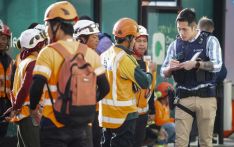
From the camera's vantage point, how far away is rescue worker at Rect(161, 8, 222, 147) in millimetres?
9859

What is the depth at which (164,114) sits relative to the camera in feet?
42.3

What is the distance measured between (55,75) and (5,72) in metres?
3.85

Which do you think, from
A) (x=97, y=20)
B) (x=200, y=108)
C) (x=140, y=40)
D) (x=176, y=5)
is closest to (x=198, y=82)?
(x=200, y=108)

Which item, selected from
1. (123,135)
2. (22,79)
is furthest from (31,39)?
(123,135)

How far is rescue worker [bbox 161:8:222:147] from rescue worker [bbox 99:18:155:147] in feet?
3.34

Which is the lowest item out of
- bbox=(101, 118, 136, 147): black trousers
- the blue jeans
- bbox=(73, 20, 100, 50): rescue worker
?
the blue jeans

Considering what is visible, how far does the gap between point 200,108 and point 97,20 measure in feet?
10.9

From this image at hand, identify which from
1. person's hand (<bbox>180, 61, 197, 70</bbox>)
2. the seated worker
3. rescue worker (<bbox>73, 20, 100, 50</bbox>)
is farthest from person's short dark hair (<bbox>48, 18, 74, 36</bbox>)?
the seated worker

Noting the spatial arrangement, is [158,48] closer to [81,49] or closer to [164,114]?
[164,114]

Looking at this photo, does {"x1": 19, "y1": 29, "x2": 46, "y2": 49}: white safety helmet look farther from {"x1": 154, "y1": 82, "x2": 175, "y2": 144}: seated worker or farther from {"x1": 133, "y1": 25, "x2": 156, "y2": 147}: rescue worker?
{"x1": 154, "y1": 82, "x2": 175, "y2": 144}: seated worker

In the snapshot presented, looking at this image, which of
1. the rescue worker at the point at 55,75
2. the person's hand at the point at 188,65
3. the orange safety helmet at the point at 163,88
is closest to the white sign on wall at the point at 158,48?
the orange safety helmet at the point at 163,88

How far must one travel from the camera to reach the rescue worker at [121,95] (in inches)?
347

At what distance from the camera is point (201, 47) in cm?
994

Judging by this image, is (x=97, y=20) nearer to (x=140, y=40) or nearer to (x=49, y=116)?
(x=140, y=40)
